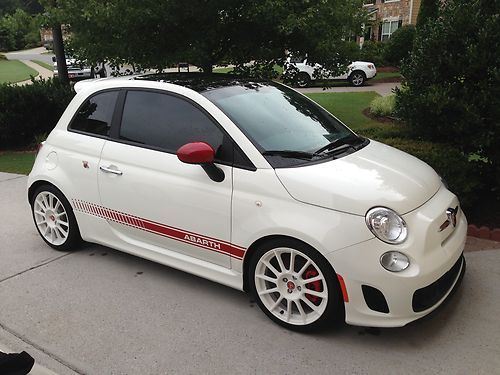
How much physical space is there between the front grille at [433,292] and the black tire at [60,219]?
9.87 ft

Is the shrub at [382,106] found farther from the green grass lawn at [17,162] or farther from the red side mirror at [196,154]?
the red side mirror at [196,154]

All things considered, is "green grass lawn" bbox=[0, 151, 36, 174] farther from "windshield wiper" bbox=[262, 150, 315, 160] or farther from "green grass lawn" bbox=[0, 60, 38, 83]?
"green grass lawn" bbox=[0, 60, 38, 83]

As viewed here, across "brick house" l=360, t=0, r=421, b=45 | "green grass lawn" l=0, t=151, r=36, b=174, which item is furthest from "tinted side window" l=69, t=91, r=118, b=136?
"brick house" l=360, t=0, r=421, b=45

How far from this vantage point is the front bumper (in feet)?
9.37

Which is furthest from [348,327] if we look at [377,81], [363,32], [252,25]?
[377,81]

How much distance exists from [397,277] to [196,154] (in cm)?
148

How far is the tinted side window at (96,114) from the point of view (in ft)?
13.6

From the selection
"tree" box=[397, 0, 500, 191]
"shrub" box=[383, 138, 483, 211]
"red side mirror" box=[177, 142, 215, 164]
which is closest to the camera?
"red side mirror" box=[177, 142, 215, 164]

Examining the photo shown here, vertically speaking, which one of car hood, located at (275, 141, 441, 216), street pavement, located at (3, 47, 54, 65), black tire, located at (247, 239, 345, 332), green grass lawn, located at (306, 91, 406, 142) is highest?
car hood, located at (275, 141, 441, 216)

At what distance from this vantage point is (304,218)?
3035 millimetres

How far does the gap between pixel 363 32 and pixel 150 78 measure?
14.5 ft

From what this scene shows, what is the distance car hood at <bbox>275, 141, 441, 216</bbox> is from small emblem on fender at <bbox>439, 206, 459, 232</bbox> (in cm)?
17

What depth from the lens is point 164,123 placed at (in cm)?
379

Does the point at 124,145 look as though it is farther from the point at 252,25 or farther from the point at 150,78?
the point at 252,25
